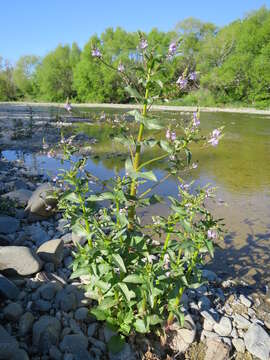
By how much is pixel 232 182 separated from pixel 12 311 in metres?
7.09

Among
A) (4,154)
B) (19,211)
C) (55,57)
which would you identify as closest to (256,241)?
(19,211)

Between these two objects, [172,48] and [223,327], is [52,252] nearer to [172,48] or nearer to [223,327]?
[223,327]

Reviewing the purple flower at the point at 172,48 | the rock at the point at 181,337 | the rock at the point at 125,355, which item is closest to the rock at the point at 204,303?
the rock at the point at 181,337

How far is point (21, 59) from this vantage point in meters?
72.0

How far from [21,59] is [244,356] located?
81225 mm

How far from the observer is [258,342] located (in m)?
2.71

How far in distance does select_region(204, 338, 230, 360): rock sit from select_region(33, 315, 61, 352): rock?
1.34 metres

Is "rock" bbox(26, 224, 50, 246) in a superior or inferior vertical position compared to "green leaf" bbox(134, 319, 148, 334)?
inferior

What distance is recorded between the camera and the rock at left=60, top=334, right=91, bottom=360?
90.4 inches

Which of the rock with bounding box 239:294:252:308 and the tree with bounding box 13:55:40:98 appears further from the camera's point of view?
the tree with bounding box 13:55:40:98

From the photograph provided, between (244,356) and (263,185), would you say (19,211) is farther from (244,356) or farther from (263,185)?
(263,185)

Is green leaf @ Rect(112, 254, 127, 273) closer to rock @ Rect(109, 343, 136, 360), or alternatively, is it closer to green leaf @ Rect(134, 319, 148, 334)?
green leaf @ Rect(134, 319, 148, 334)

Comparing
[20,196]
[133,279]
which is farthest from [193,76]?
[20,196]

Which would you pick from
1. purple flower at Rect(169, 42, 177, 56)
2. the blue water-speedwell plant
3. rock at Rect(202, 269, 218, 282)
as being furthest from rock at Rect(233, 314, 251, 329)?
purple flower at Rect(169, 42, 177, 56)
